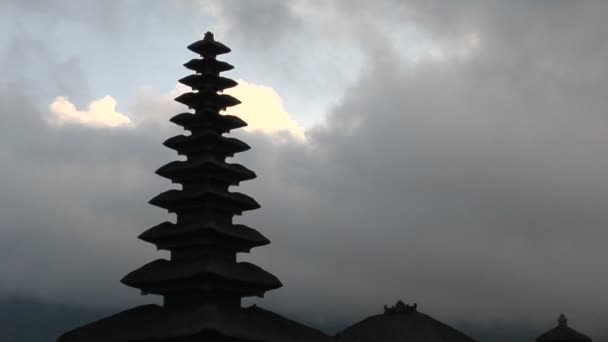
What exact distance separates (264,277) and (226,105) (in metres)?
9.11

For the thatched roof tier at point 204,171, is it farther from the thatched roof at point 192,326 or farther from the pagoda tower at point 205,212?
the thatched roof at point 192,326

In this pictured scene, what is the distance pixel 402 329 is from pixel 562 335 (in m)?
10.6

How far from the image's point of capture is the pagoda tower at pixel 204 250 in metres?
34.2

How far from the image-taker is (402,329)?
5328cm

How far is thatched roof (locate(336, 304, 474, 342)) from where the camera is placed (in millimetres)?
52656

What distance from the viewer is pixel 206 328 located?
1268 inches

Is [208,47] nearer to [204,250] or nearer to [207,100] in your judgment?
[207,100]

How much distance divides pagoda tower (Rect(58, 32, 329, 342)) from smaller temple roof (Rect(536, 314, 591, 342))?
21337 millimetres

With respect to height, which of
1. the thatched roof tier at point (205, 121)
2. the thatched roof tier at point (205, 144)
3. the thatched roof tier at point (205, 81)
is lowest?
the thatched roof tier at point (205, 144)

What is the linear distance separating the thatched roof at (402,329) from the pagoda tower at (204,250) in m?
16.1

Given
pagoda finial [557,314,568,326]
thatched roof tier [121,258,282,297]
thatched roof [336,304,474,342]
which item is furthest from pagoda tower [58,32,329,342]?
pagoda finial [557,314,568,326]

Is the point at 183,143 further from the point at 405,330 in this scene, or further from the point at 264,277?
the point at 405,330

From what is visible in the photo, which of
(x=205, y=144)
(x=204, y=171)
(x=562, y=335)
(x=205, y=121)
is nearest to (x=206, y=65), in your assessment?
(x=205, y=121)

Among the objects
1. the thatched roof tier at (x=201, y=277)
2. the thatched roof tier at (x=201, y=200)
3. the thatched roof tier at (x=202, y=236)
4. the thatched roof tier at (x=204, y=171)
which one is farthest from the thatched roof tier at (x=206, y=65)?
the thatched roof tier at (x=201, y=277)
